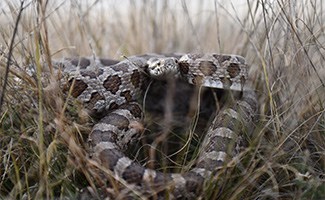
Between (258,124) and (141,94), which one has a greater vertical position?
(141,94)

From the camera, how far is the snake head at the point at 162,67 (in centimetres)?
475

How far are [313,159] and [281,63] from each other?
99 cm

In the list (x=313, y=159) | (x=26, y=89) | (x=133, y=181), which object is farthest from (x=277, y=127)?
(x=26, y=89)

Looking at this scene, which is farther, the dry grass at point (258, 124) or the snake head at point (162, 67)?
the snake head at point (162, 67)

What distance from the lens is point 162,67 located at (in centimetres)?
475

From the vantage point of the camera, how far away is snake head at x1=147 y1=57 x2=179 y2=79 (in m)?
4.75

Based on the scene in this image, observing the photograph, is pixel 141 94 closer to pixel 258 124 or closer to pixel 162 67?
pixel 162 67

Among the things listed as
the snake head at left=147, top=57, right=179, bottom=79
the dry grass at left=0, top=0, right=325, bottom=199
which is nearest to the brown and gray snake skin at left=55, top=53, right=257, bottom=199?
the snake head at left=147, top=57, right=179, bottom=79

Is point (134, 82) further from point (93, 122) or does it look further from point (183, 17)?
point (183, 17)

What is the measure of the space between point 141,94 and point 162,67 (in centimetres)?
47

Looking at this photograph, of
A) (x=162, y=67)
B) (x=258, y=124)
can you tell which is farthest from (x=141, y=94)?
→ (x=258, y=124)

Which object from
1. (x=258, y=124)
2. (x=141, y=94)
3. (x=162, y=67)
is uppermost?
(x=162, y=67)

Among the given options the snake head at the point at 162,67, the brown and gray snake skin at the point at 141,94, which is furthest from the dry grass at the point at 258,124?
the snake head at the point at 162,67

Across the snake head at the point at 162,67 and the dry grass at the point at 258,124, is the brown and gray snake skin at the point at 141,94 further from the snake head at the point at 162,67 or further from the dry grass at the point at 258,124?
the dry grass at the point at 258,124
